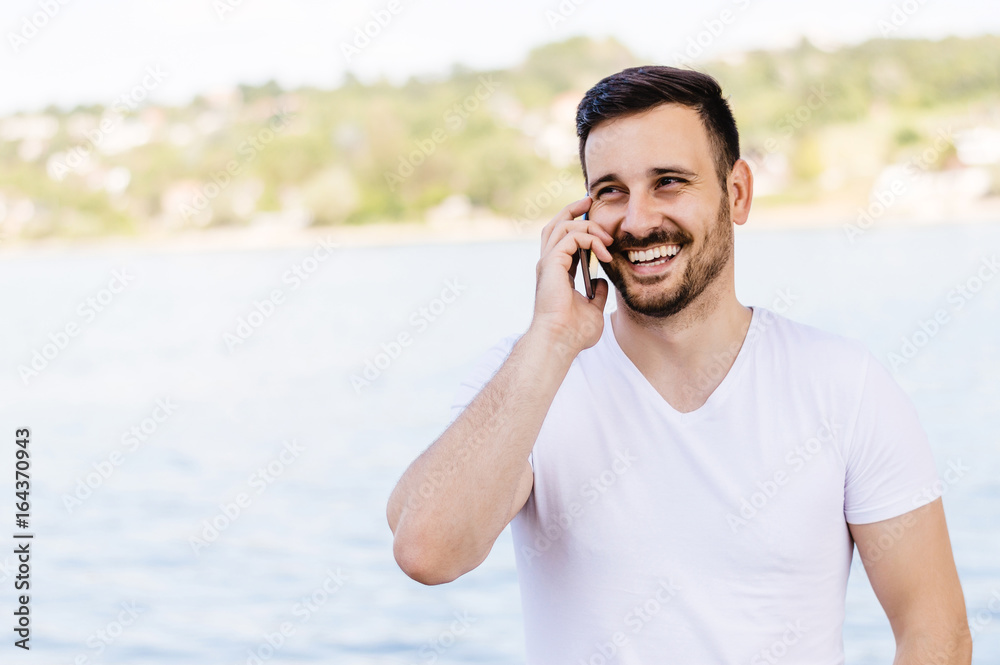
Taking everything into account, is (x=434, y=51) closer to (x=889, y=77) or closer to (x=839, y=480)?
(x=889, y=77)

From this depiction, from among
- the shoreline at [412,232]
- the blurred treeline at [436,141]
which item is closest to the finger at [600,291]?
the blurred treeline at [436,141]

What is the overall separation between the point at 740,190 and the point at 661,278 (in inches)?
12.8

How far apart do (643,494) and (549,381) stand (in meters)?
0.23

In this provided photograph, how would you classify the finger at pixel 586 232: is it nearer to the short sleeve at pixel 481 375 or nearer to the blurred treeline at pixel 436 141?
the short sleeve at pixel 481 375

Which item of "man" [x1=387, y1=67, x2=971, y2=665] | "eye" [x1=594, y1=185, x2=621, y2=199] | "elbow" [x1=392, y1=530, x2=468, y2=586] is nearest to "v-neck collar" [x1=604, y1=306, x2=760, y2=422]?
"man" [x1=387, y1=67, x2=971, y2=665]

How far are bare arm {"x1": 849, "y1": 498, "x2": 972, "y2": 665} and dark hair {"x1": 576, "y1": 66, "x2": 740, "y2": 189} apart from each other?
65 cm

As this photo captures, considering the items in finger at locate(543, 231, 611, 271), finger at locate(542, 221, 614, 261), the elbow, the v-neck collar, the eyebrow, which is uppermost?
the eyebrow

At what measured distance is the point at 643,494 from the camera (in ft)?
5.43

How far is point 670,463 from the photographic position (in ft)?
5.51

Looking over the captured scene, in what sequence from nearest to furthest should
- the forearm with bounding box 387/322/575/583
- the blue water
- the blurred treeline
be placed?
the forearm with bounding box 387/322/575/583 → the blue water → the blurred treeline

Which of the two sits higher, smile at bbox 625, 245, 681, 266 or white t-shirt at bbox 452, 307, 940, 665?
smile at bbox 625, 245, 681, 266

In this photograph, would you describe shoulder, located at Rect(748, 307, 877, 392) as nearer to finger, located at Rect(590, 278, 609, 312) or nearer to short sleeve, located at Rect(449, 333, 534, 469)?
finger, located at Rect(590, 278, 609, 312)

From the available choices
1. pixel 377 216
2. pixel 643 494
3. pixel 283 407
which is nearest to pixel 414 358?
pixel 283 407

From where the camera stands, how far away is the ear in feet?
6.29
